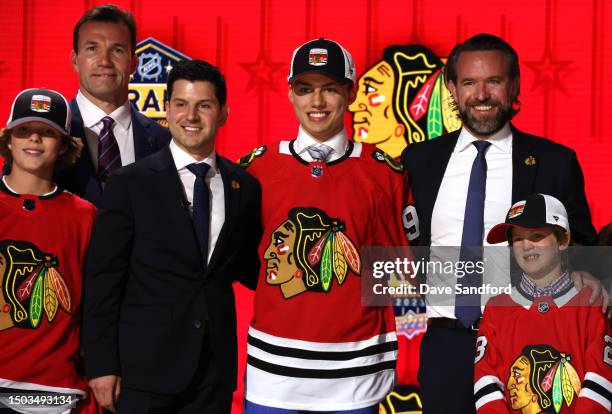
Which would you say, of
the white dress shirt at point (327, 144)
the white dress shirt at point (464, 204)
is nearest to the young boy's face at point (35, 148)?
the white dress shirt at point (327, 144)

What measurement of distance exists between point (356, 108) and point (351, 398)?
1903 mm

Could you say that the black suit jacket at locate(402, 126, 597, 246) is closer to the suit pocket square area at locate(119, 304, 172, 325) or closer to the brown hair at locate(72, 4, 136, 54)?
the suit pocket square area at locate(119, 304, 172, 325)

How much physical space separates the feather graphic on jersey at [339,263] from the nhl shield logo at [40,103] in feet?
2.89

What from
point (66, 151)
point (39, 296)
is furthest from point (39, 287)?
point (66, 151)

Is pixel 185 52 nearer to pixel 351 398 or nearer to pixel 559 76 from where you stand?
pixel 559 76

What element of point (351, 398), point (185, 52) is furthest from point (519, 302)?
point (185, 52)

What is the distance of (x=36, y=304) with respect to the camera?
6.61 feet

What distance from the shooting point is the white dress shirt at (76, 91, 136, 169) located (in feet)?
8.19

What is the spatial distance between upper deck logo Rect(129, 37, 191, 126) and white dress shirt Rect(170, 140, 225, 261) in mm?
1654

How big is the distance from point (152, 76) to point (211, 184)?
70.5 inches

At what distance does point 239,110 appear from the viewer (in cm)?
373

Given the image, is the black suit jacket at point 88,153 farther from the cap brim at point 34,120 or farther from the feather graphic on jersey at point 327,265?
the feather graphic on jersey at point 327,265

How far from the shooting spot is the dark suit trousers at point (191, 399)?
6.35 ft

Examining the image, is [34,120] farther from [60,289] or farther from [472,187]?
[472,187]
